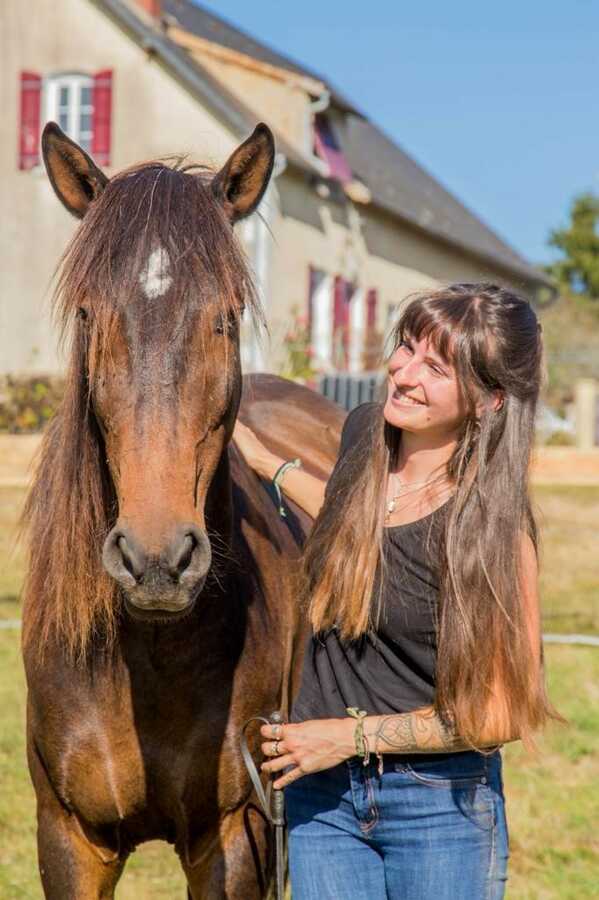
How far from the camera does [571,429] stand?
719 inches

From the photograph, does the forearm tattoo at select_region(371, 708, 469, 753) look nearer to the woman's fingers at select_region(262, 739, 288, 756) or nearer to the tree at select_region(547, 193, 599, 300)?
the woman's fingers at select_region(262, 739, 288, 756)

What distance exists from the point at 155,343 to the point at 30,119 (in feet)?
61.1

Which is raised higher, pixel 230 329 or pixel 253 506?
pixel 230 329

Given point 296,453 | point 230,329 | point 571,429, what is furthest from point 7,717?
point 571,429

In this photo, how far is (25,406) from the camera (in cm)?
1295

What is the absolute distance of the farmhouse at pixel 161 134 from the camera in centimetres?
1925

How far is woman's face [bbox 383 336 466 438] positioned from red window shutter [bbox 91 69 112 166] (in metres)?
17.4

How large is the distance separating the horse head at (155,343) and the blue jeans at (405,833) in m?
0.60

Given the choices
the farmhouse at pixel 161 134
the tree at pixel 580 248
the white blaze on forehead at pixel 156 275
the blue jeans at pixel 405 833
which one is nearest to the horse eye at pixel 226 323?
the white blaze on forehead at pixel 156 275

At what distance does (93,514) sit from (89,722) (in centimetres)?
54

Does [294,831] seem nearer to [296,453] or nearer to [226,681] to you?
[226,681]

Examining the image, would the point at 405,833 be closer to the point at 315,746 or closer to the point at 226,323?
the point at 315,746

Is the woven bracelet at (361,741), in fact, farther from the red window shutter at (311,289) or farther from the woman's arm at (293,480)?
the red window shutter at (311,289)

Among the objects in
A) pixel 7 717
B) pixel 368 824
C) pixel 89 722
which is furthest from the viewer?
pixel 7 717
